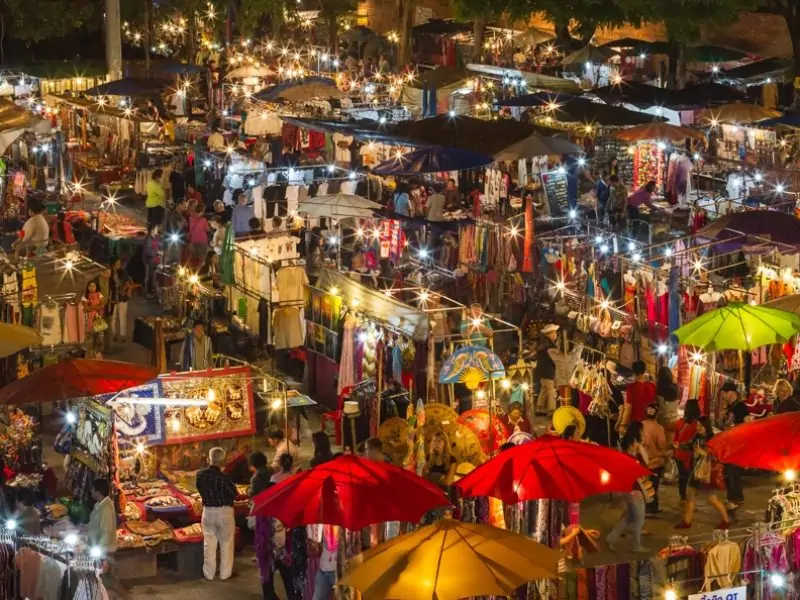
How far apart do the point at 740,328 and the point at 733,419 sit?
1157 mm

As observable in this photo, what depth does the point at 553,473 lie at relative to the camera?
13.3 m

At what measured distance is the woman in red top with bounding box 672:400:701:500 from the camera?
672 inches

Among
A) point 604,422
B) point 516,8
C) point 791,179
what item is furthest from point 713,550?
point 516,8

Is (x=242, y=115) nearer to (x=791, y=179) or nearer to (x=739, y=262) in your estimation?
(x=791, y=179)

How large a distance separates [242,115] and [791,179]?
13.0 meters

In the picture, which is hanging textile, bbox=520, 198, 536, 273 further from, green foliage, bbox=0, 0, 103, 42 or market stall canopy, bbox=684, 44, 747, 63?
green foliage, bbox=0, 0, 103, 42

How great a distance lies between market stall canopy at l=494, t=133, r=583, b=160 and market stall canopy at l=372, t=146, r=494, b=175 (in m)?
1.01

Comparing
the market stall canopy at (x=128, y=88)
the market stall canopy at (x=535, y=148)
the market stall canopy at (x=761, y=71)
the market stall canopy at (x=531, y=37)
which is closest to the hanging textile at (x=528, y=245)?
the market stall canopy at (x=535, y=148)

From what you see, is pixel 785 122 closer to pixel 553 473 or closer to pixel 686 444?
pixel 686 444

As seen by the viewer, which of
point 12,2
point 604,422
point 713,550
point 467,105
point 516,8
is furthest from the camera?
point 12,2

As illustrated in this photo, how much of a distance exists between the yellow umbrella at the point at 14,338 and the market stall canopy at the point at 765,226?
335 inches

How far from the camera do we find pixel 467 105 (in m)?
35.7

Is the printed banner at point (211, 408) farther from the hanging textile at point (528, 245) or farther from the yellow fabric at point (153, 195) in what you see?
the yellow fabric at point (153, 195)

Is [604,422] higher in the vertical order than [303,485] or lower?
lower
